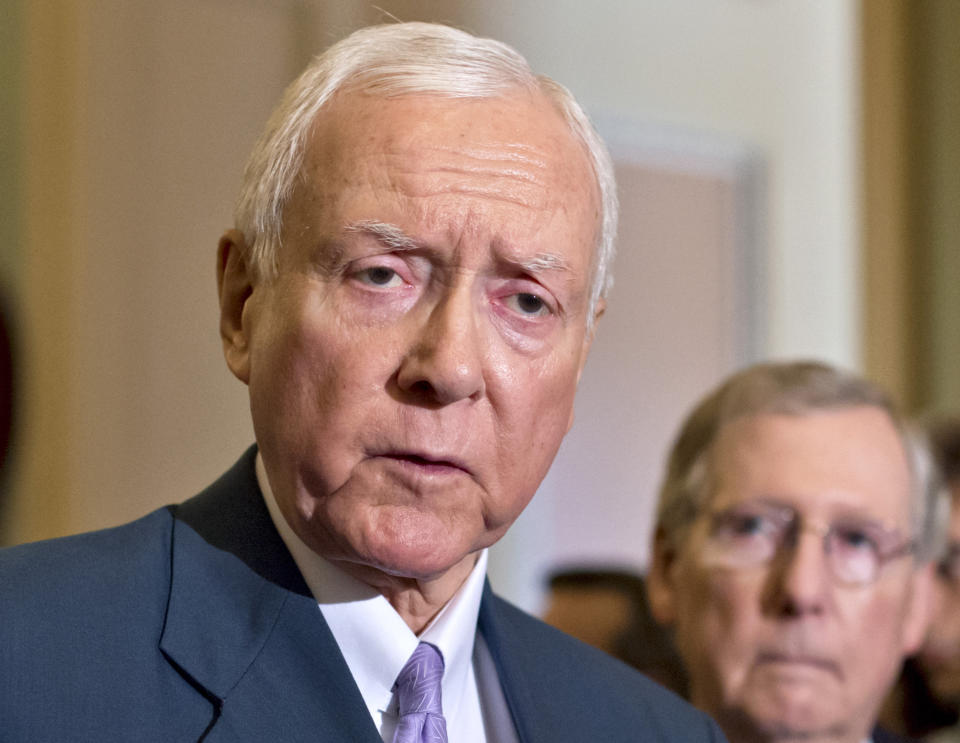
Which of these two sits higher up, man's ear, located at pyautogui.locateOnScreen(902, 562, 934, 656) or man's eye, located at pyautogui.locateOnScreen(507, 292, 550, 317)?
man's eye, located at pyautogui.locateOnScreen(507, 292, 550, 317)

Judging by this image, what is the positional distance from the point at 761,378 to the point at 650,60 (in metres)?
2.93

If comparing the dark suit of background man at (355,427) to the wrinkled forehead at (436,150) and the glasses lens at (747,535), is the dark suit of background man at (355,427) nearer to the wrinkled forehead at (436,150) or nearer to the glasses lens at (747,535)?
the wrinkled forehead at (436,150)

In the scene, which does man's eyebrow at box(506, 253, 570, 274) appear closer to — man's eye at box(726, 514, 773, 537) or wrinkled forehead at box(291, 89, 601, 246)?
wrinkled forehead at box(291, 89, 601, 246)

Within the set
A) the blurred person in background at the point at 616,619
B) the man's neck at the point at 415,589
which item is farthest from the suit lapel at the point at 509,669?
the blurred person in background at the point at 616,619

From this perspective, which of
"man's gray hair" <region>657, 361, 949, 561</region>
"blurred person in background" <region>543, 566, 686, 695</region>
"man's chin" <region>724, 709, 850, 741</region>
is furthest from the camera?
"blurred person in background" <region>543, 566, 686, 695</region>

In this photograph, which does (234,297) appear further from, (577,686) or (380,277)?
(577,686)

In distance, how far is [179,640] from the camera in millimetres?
1333

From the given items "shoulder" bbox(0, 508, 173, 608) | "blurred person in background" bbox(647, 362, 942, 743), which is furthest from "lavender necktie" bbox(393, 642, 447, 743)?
"blurred person in background" bbox(647, 362, 942, 743)

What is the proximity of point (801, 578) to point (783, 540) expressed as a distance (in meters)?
0.08

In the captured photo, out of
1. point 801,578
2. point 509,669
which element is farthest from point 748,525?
point 509,669

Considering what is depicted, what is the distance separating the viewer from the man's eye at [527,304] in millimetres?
1450

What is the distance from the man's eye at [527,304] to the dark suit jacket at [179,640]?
1.33ft

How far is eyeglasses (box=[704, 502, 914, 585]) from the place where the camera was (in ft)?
7.23

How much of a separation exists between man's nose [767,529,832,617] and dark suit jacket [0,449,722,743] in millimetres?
730
